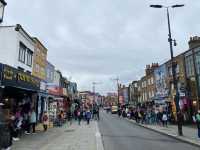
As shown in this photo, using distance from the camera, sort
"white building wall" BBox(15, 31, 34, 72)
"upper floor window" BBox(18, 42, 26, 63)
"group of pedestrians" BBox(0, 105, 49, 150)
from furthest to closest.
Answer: "upper floor window" BBox(18, 42, 26, 63)
"white building wall" BBox(15, 31, 34, 72)
"group of pedestrians" BBox(0, 105, 49, 150)

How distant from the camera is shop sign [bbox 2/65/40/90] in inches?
563

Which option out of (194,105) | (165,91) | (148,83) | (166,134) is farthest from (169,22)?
(148,83)

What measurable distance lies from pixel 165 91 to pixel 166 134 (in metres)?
18.6

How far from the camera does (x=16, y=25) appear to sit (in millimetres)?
26234

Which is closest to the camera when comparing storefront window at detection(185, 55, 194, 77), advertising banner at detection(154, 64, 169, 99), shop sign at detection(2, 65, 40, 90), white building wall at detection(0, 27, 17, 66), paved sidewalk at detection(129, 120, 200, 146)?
shop sign at detection(2, 65, 40, 90)

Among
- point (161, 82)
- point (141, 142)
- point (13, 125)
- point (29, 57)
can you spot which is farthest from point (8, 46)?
point (161, 82)

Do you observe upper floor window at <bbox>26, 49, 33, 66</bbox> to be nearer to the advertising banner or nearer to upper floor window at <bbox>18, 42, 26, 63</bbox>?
upper floor window at <bbox>18, 42, 26, 63</bbox>

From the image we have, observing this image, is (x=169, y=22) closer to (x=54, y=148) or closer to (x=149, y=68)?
(x=54, y=148)

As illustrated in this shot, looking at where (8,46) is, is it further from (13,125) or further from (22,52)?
(13,125)

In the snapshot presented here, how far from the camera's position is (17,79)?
1593 centimetres

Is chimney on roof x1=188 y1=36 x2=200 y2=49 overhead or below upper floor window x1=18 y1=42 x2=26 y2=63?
overhead

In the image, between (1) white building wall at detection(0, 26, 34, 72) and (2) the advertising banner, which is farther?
(2) the advertising banner

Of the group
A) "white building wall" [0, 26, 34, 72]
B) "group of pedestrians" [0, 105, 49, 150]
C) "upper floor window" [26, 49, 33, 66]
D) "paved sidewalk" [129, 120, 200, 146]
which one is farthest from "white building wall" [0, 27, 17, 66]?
"paved sidewalk" [129, 120, 200, 146]

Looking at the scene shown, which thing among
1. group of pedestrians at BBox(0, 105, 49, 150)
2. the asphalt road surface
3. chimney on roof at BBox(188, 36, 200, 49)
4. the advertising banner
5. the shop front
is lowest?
the asphalt road surface
